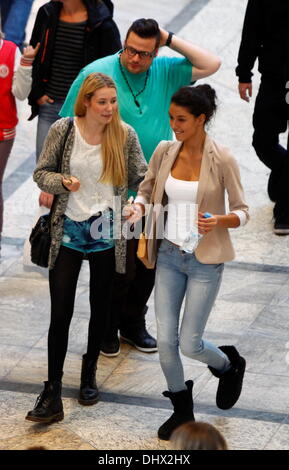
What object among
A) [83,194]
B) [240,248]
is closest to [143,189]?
[83,194]

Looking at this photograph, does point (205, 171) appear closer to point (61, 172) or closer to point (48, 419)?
point (61, 172)

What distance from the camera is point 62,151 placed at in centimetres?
648

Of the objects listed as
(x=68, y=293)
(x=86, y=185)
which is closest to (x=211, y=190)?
(x=86, y=185)

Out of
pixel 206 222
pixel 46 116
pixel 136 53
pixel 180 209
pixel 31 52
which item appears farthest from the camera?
pixel 46 116

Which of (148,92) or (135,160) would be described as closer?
(135,160)

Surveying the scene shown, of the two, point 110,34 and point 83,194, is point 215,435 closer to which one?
point 83,194

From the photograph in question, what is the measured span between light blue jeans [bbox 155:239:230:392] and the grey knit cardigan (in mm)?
424

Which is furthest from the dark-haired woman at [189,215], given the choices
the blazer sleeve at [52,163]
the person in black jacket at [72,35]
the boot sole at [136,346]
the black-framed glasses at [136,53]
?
the person in black jacket at [72,35]

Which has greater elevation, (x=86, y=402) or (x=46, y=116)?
(x=46, y=116)

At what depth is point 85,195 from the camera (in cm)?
652

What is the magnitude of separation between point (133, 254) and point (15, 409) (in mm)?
1158

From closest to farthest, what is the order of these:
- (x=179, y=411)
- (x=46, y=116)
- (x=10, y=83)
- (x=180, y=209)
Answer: (x=180, y=209) < (x=179, y=411) < (x=10, y=83) < (x=46, y=116)

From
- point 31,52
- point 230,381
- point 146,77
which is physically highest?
point 146,77

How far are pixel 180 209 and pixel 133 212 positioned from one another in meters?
0.27
